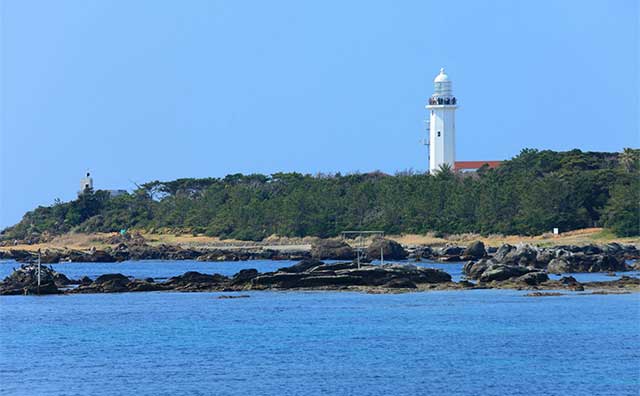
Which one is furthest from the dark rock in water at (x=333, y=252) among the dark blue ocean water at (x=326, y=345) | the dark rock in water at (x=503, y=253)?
the dark blue ocean water at (x=326, y=345)

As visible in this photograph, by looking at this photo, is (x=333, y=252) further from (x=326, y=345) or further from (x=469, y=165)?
(x=326, y=345)

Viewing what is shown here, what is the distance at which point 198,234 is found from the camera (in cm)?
10806

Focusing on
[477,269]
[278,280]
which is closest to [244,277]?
[278,280]

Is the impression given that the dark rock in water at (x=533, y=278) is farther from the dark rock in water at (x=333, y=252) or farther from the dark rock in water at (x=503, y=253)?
the dark rock in water at (x=333, y=252)

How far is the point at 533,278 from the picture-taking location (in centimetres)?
4681

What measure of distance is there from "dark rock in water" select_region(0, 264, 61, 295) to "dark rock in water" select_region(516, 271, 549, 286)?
19.8m

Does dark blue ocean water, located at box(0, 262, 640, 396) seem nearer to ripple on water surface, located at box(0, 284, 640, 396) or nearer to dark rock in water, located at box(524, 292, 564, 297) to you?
ripple on water surface, located at box(0, 284, 640, 396)

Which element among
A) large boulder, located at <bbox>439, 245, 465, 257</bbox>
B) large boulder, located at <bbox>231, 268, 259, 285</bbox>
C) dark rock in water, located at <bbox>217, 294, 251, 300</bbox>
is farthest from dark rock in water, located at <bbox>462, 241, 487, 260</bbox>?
dark rock in water, located at <bbox>217, 294, 251, 300</bbox>

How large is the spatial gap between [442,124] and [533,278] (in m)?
58.4

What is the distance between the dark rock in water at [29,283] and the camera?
47.7 meters

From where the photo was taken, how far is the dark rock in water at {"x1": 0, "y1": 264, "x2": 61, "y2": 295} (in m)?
47.7

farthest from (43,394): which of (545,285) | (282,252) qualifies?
(282,252)

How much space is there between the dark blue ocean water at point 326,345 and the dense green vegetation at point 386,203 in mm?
39793

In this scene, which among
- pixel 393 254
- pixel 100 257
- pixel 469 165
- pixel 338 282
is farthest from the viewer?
pixel 469 165
